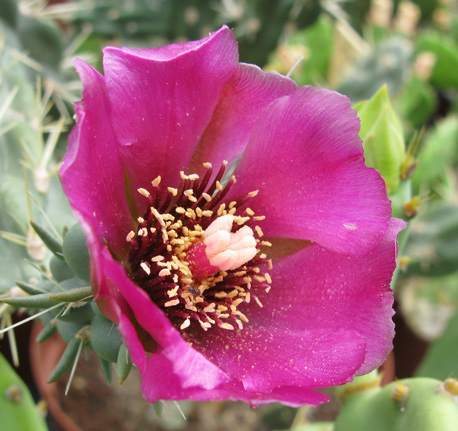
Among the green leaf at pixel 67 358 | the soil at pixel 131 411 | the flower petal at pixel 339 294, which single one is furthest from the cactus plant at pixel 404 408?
the soil at pixel 131 411

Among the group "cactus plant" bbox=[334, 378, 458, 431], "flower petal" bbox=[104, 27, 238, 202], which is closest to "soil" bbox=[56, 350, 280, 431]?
"cactus plant" bbox=[334, 378, 458, 431]

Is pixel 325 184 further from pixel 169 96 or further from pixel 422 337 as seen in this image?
pixel 422 337

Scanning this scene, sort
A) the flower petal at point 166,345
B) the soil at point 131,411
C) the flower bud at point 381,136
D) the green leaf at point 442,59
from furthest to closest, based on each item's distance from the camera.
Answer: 1. the green leaf at point 442,59
2. the soil at point 131,411
3. the flower bud at point 381,136
4. the flower petal at point 166,345

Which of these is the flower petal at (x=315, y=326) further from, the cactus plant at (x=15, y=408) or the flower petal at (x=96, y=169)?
the cactus plant at (x=15, y=408)

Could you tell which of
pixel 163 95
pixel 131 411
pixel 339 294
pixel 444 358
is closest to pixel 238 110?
pixel 163 95

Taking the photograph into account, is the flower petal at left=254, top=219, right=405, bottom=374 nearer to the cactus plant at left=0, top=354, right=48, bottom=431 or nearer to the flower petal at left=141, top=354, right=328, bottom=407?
the flower petal at left=141, top=354, right=328, bottom=407

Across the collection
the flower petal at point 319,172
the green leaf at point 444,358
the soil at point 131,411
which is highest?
the flower petal at point 319,172

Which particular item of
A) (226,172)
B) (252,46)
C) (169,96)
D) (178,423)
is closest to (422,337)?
(178,423)
